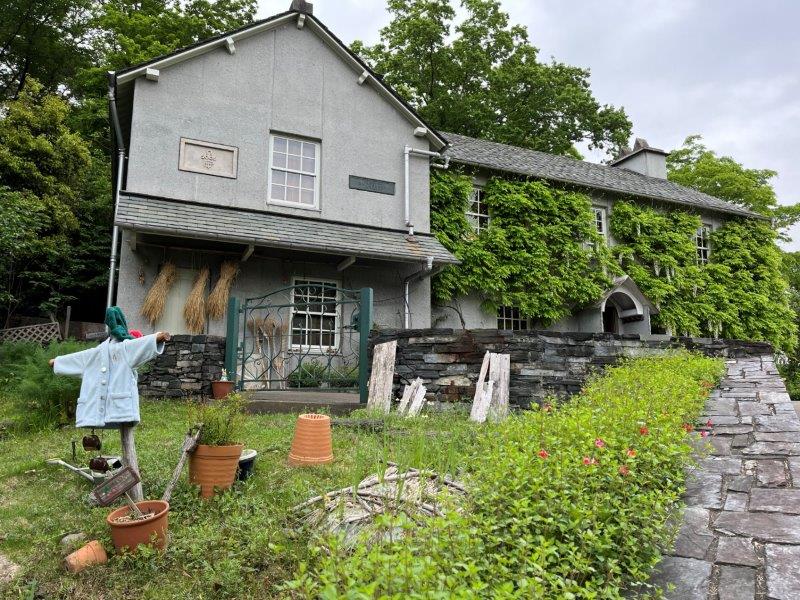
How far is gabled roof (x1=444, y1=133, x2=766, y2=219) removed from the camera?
49.6 ft

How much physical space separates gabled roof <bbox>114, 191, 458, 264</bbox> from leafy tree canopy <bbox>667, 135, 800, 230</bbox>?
2140 cm

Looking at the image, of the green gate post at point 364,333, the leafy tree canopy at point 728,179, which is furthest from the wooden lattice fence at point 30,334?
the leafy tree canopy at point 728,179

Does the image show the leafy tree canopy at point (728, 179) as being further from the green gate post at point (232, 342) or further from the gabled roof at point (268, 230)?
the green gate post at point (232, 342)

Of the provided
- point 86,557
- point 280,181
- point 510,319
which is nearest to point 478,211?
point 510,319

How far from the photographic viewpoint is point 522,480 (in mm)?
3023

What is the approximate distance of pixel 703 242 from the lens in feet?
60.4

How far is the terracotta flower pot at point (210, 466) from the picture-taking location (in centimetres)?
404

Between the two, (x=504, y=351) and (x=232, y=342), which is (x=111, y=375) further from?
(x=504, y=351)

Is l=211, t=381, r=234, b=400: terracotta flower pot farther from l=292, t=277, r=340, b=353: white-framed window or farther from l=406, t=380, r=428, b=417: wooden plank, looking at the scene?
l=406, t=380, r=428, b=417: wooden plank

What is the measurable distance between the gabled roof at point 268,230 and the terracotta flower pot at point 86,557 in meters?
6.98

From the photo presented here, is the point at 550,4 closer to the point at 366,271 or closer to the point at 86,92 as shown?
the point at 366,271

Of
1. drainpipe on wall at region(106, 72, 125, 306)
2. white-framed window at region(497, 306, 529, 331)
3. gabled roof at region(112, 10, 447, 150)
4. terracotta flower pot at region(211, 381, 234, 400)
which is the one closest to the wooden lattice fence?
drainpipe on wall at region(106, 72, 125, 306)

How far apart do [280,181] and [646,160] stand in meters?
15.7

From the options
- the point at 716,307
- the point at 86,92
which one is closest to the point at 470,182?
the point at 716,307
